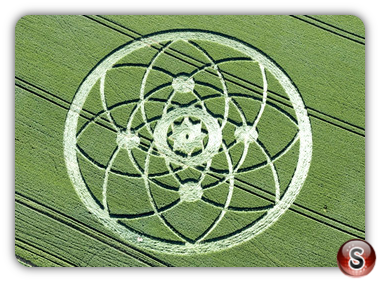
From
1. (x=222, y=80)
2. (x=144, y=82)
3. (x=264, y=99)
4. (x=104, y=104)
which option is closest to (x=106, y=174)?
(x=104, y=104)

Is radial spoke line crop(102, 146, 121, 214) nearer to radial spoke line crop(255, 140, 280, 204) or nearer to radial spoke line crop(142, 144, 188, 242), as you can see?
radial spoke line crop(142, 144, 188, 242)

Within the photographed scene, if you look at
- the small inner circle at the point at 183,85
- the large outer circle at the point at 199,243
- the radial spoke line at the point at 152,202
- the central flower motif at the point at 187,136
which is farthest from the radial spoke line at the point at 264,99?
the radial spoke line at the point at 152,202

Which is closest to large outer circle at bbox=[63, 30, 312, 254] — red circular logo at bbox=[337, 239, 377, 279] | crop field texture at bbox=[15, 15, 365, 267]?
crop field texture at bbox=[15, 15, 365, 267]

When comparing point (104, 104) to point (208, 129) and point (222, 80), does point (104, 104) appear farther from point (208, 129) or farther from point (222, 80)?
point (222, 80)

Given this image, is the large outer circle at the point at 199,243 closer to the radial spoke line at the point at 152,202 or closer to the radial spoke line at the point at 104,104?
the radial spoke line at the point at 104,104
